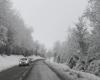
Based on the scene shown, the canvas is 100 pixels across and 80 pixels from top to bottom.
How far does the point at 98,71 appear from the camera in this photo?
18.8m

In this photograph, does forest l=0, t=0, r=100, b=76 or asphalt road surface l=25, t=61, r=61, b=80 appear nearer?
asphalt road surface l=25, t=61, r=61, b=80

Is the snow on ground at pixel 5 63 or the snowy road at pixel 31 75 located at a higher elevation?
the snow on ground at pixel 5 63

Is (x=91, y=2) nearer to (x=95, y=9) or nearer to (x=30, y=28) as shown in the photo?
(x=95, y=9)

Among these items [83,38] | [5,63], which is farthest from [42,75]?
[5,63]

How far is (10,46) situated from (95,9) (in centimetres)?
3634

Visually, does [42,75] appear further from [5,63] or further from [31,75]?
[5,63]

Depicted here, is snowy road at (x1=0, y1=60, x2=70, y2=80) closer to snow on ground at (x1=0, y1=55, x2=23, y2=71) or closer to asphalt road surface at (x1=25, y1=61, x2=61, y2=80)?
asphalt road surface at (x1=25, y1=61, x2=61, y2=80)

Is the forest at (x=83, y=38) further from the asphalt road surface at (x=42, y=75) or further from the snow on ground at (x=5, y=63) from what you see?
the asphalt road surface at (x=42, y=75)

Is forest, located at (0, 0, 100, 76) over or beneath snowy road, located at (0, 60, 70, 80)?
over

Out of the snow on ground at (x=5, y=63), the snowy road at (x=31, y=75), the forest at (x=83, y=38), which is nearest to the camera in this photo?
Result: the snowy road at (x=31, y=75)

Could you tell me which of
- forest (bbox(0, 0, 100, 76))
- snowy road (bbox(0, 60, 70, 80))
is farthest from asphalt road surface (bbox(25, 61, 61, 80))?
forest (bbox(0, 0, 100, 76))

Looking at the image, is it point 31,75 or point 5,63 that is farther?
point 5,63

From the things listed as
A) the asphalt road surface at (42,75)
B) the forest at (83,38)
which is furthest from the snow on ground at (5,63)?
the asphalt road surface at (42,75)

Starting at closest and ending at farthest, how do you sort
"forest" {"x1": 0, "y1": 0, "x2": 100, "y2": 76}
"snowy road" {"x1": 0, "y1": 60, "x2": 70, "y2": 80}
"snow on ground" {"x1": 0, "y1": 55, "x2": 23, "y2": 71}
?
"snowy road" {"x1": 0, "y1": 60, "x2": 70, "y2": 80}, "forest" {"x1": 0, "y1": 0, "x2": 100, "y2": 76}, "snow on ground" {"x1": 0, "y1": 55, "x2": 23, "y2": 71}
